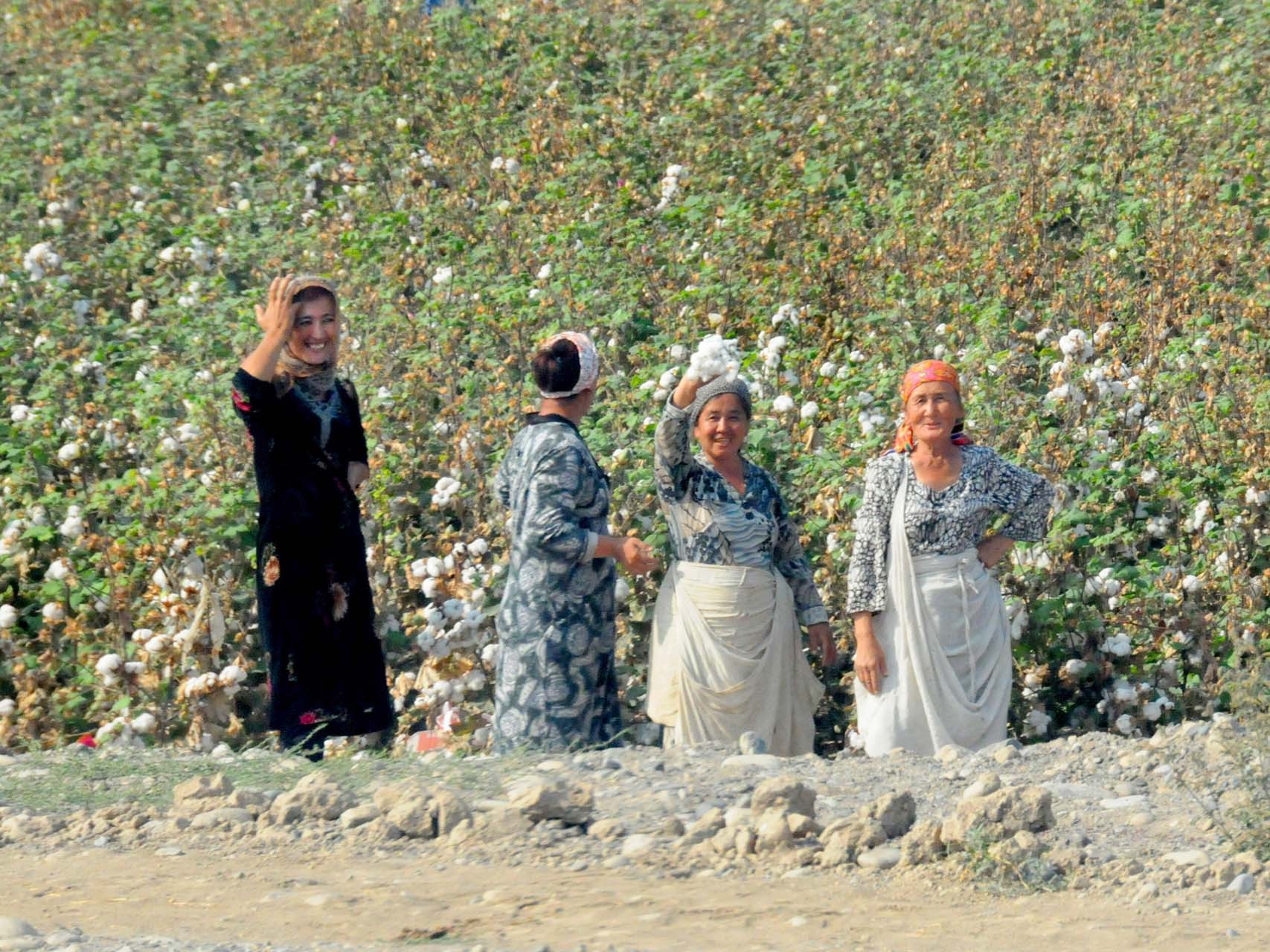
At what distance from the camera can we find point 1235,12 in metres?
11.0

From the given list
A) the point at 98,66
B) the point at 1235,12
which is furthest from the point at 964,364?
the point at 98,66

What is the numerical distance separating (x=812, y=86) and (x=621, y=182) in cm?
176

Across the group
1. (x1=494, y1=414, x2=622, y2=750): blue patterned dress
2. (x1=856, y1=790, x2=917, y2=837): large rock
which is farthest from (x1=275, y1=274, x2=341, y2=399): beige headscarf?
(x1=856, y1=790, x2=917, y2=837): large rock

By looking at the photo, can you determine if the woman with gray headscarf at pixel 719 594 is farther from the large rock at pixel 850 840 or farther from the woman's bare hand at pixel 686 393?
the large rock at pixel 850 840

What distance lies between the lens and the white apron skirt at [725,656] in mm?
5469

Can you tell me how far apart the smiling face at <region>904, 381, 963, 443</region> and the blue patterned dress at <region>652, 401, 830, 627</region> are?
506 millimetres

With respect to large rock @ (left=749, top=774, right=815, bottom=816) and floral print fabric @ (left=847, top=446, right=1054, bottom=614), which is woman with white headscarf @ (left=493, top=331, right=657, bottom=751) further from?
large rock @ (left=749, top=774, right=815, bottom=816)

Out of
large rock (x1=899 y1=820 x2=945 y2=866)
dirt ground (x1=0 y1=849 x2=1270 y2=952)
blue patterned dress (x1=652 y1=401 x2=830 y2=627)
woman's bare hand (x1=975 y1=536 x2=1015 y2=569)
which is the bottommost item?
dirt ground (x1=0 y1=849 x2=1270 y2=952)

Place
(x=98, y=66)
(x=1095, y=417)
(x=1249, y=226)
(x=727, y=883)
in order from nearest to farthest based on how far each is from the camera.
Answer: (x=727, y=883) → (x=1095, y=417) → (x=1249, y=226) → (x=98, y=66)

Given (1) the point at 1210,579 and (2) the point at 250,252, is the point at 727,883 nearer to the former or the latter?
(1) the point at 1210,579

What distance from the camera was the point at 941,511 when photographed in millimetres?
5430

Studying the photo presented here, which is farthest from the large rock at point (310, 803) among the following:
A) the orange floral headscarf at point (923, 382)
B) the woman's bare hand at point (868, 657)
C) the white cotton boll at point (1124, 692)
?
the white cotton boll at point (1124, 692)

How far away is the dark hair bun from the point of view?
5.24m

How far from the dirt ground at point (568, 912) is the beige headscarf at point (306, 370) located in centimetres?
159
